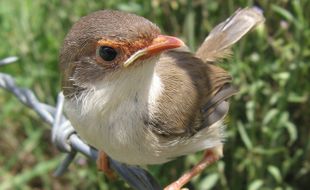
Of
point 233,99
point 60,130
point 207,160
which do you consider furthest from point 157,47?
point 233,99

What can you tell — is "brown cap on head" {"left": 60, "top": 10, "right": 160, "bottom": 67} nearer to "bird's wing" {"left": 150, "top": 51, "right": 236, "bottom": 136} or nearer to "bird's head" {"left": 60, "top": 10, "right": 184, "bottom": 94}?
"bird's head" {"left": 60, "top": 10, "right": 184, "bottom": 94}

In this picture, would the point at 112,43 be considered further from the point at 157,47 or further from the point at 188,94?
the point at 188,94

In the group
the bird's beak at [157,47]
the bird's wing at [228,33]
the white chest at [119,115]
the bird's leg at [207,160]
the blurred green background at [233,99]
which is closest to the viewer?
the bird's beak at [157,47]

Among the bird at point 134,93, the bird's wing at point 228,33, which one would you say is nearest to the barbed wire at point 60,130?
the bird at point 134,93

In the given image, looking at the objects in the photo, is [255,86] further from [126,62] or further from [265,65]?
[126,62]

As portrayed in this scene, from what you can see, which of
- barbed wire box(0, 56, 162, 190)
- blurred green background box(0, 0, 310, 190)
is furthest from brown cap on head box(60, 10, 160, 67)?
blurred green background box(0, 0, 310, 190)

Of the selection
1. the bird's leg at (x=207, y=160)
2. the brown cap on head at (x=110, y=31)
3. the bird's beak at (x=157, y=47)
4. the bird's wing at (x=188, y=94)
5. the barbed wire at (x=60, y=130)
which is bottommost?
the bird's leg at (x=207, y=160)

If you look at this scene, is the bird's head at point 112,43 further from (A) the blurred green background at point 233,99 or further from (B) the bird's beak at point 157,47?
(A) the blurred green background at point 233,99

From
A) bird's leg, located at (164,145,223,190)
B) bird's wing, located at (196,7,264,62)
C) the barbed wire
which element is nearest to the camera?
the barbed wire
